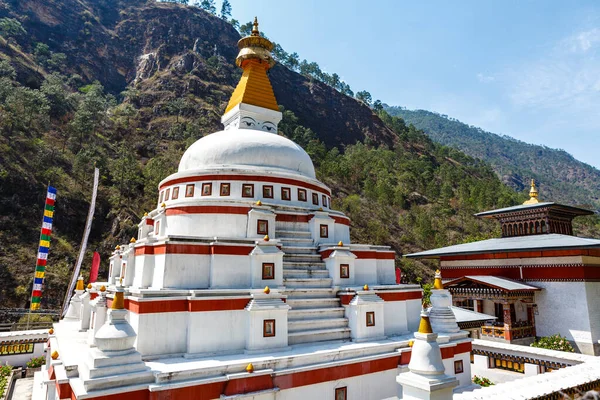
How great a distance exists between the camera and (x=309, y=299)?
12.5m

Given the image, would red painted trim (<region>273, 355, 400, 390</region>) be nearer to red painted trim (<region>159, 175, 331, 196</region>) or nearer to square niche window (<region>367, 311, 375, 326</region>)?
square niche window (<region>367, 311, 375, 326</region>)

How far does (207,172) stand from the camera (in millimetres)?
15711

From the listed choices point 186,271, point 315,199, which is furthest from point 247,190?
point 186,271

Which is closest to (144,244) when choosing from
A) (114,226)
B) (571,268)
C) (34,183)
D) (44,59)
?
(571,268)

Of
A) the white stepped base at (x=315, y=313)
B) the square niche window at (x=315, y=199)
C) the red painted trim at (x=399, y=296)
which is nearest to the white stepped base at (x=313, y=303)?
the white stepped base at (x=315, y=313)

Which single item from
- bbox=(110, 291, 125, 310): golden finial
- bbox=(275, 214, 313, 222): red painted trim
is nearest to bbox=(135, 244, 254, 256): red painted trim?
bbox=(110, 291, 125, 310): golden finial

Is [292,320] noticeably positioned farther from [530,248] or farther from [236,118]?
[530,248]

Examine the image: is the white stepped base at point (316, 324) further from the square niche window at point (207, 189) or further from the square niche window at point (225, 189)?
the square niche window at point (207, 189)

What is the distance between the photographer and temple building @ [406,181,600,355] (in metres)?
18.0

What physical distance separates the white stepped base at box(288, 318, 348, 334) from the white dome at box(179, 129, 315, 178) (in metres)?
7.34

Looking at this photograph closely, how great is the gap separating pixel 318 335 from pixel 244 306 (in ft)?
8.80

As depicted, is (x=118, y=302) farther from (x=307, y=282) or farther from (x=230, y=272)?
(x=307, y=282)

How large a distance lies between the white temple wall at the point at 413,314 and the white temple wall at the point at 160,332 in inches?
322

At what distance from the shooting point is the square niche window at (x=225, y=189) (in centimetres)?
1551
